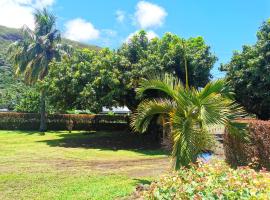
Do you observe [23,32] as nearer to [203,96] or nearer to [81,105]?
[81,105]

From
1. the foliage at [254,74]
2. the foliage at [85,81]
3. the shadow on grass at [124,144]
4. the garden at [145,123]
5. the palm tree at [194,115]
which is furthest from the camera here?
the foliage at [85,81]

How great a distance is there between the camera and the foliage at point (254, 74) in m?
19.0

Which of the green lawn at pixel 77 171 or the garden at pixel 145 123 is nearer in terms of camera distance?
the garden at pixel 145 123

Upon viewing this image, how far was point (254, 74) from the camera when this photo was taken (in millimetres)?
19266

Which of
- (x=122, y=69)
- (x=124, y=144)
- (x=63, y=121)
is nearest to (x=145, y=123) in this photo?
(x=122, y=69)

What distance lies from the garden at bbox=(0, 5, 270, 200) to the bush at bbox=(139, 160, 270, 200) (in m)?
0.01

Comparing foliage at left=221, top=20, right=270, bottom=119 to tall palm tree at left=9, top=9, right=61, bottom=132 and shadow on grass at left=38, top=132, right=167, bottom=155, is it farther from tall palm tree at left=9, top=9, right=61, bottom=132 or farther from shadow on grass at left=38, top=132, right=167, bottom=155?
tall palm tree at left=9, top=9, right=61, bottom=132

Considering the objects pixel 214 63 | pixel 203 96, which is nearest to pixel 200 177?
pixel 203 96

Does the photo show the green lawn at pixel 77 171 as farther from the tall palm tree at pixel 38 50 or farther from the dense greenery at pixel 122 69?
the tall palm tree at pixel 38 50

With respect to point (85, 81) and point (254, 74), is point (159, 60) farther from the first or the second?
point (254, 74)

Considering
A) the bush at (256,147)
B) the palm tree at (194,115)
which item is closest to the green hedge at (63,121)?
the bush at (256,147)

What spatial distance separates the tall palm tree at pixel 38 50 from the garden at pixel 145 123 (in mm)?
88

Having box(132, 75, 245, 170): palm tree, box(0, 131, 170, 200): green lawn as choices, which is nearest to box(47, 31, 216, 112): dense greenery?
box(0, 131, 170, 200): green lawn

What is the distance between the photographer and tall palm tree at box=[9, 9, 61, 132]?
106ft
